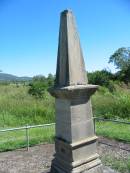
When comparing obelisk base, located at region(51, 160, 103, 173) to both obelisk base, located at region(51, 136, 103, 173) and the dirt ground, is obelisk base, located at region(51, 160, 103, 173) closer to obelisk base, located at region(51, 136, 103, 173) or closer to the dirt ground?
obelisk base, located at region(51, 136, 103, 173)

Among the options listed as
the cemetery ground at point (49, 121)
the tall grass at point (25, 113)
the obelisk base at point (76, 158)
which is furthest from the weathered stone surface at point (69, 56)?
the tall grass at point (25, 113)

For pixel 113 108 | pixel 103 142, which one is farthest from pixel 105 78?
pixel 103 142

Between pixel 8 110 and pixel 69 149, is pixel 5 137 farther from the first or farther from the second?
pixel 69 149

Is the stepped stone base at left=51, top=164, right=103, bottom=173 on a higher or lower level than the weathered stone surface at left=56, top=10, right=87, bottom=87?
lower

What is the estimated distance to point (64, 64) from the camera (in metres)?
5.14

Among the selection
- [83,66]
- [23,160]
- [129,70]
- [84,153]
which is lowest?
[23,160]

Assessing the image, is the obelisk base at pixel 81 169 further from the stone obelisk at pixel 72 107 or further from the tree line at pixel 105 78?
Answer: the tree line at pixel 105 78

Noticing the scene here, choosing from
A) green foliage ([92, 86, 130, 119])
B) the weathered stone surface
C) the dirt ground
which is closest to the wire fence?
the dirt ground

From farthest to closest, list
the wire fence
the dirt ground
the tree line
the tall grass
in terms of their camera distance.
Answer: the tree line, the tall grass, the wire fence, the dirt ground

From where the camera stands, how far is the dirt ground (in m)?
6.61

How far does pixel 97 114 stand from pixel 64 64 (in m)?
8.56

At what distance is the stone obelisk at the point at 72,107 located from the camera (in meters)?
5.04

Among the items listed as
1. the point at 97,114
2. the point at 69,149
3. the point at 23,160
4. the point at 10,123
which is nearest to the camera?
the point at 69,149

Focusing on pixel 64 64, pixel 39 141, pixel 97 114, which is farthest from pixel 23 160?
pixel 97 114
